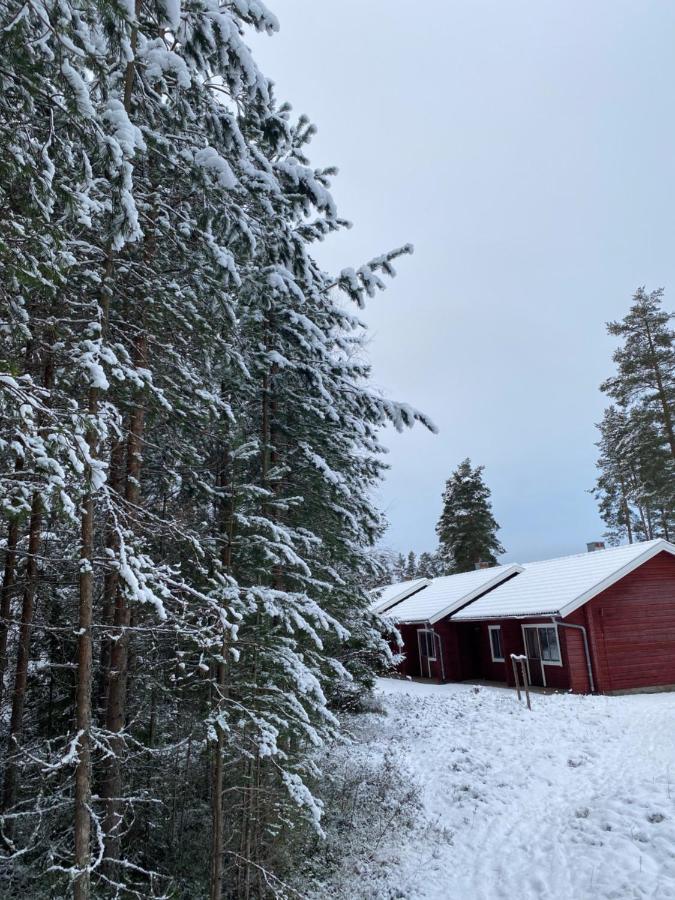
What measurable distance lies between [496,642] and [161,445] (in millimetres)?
19192

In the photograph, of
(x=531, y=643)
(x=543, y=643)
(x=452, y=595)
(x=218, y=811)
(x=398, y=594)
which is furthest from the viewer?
(x=398, y=594)

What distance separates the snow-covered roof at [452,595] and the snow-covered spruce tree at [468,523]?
A: 472 inches

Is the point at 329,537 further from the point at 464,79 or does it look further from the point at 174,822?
the point at 464,79

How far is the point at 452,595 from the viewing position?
25094mm

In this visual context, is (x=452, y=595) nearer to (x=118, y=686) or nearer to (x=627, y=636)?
(x=627, y=636)

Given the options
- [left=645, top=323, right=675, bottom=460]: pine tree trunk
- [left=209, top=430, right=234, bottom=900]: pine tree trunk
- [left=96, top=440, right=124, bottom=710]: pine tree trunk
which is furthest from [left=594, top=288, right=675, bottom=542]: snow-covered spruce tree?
[left=96, top=440, right=124, bottom=710]: pine tree trunk

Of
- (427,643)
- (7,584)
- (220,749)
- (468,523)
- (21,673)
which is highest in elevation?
(468,523)

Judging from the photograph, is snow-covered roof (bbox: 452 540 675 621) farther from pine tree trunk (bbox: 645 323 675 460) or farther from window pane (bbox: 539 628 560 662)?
pine tree trunk (bbox: 645 323 675 460)

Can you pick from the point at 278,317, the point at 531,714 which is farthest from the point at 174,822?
the point at 531,714

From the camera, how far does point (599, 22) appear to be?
43.5 metres

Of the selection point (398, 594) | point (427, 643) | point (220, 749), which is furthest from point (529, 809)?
point (398, 594)

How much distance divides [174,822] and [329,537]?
4.36 m

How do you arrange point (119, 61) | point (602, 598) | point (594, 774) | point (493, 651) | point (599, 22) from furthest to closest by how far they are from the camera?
1. point (599, 22)
2. point (493, 651)
3. point (602, 598)
4. point (594, 774)
5. point (119, 61)

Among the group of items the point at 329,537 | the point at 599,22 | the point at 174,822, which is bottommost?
the point at 174,822
